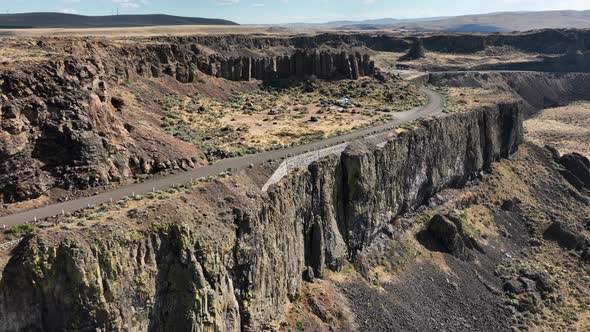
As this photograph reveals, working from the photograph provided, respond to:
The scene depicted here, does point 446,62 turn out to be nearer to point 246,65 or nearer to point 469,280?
point 246,65

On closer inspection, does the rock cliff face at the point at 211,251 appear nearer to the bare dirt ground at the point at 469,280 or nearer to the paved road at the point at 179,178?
the bare dirt ground at the point at 469,280

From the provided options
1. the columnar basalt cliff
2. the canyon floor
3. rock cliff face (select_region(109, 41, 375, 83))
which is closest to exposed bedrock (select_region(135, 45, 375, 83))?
rock cliff face (select_region(109, 41, 375, 83))

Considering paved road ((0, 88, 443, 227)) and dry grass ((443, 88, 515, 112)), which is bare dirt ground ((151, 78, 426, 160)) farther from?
dry grass ((443, 88, 515, 112))

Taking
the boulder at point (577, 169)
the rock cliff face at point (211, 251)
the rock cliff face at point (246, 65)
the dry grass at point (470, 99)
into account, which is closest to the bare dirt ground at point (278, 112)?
the rock cliff face at point (246, 65)

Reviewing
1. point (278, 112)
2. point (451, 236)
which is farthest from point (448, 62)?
point (451, 236)

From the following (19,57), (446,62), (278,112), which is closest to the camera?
(19,57)

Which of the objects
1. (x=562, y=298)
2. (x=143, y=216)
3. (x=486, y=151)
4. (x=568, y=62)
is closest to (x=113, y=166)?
(x=143, y=216)

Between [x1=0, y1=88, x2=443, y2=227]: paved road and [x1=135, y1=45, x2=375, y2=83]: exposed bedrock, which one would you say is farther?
[x1=135, y1=45, x2=375, y2=83]: exposed bedrock
